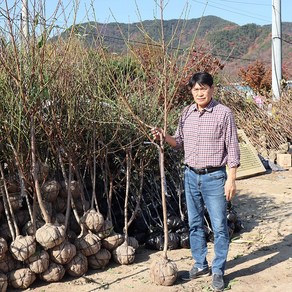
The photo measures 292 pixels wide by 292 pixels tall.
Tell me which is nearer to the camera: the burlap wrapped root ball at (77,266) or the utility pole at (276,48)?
the burlap wrapped root ball at (77,266)

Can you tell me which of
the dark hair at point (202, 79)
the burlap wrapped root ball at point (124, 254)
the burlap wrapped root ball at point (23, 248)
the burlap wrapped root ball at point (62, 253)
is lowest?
the burlap wrapped root ball at point (124, 254)

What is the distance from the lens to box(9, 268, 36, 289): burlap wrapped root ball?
13.2 feet

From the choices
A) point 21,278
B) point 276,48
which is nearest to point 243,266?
point 21,278

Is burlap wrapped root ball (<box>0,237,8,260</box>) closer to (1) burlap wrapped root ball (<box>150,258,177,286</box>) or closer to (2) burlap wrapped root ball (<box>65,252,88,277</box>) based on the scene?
(2) burlap wrapped root ball (<box>65,252,88,277</box>)

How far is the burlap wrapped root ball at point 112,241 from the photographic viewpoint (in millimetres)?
4570

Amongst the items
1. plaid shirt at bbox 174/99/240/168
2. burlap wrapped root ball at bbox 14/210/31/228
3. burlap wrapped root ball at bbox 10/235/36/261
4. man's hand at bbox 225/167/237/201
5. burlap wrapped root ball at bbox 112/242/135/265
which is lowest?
burlap wrapped root ball at bbox 112/242/135/265

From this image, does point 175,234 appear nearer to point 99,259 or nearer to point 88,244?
point 99,259

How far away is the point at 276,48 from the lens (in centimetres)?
1551

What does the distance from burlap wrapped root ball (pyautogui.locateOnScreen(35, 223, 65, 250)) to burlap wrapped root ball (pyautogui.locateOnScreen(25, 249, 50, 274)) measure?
0.24ft

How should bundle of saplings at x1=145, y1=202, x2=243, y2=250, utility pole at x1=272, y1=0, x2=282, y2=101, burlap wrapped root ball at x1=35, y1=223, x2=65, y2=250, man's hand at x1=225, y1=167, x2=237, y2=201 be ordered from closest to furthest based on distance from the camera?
man's hand at x1=225, y1=167, x2=237, y2=201, burlap wrapped root ball at x1=35, y1=223, x2=65, y2=250, bundle of saplings at x1=145, y1=202, x2=243, y2=250, utility pole at x1=272, y1=0, x2=282, y2=101

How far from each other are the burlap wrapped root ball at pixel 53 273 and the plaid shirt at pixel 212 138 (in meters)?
1.41

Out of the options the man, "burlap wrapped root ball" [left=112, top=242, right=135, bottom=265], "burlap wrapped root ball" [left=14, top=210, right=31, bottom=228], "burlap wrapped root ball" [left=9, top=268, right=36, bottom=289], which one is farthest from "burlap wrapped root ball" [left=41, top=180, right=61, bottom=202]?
the man

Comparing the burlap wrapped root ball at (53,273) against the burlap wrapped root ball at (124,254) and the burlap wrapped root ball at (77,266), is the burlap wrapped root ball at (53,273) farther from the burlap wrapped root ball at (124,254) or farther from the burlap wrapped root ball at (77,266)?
the burlap wrapped root ball at (124,254)

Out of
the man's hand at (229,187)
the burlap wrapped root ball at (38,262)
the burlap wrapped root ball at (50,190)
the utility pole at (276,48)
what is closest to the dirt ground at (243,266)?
the burlap wrapped root ball at (38,262)
